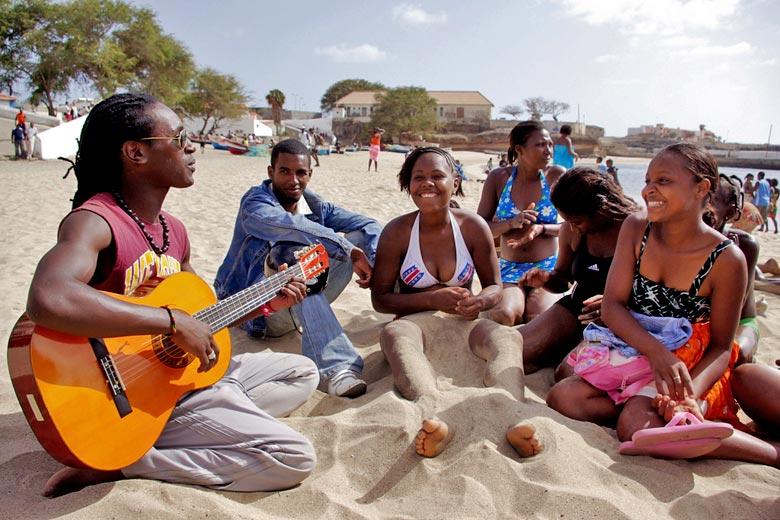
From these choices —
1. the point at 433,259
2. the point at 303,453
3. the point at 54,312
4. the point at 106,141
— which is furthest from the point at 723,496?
the point at 106,141

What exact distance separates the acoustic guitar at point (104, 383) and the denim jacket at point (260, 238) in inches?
39.9

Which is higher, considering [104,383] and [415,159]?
[415,159]

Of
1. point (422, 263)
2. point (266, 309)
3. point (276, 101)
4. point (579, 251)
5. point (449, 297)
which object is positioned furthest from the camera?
point (276, 101)

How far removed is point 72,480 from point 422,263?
2.09m

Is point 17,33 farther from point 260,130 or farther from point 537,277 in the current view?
point 537,277

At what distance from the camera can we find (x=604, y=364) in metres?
2.52

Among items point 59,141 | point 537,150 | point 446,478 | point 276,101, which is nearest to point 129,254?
point 446,478

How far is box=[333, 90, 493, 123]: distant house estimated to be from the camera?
7925cm

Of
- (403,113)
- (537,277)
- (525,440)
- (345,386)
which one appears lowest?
(345,386)

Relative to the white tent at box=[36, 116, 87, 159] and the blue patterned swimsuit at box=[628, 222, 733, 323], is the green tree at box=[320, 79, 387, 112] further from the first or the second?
the blue patterned swimsuit at box=[628, 222, 733, 323]

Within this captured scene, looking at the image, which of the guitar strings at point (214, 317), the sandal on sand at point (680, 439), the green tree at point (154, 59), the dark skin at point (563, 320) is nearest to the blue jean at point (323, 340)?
the guitar strings at point (214, 317)

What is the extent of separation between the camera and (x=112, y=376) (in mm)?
1850

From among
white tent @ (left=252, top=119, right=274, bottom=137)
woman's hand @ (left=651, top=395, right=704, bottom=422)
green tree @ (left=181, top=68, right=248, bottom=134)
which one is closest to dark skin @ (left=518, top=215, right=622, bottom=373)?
woman's hand @ (left=651, top=395, right=704, bottom=422)

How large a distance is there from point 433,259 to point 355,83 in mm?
91914
